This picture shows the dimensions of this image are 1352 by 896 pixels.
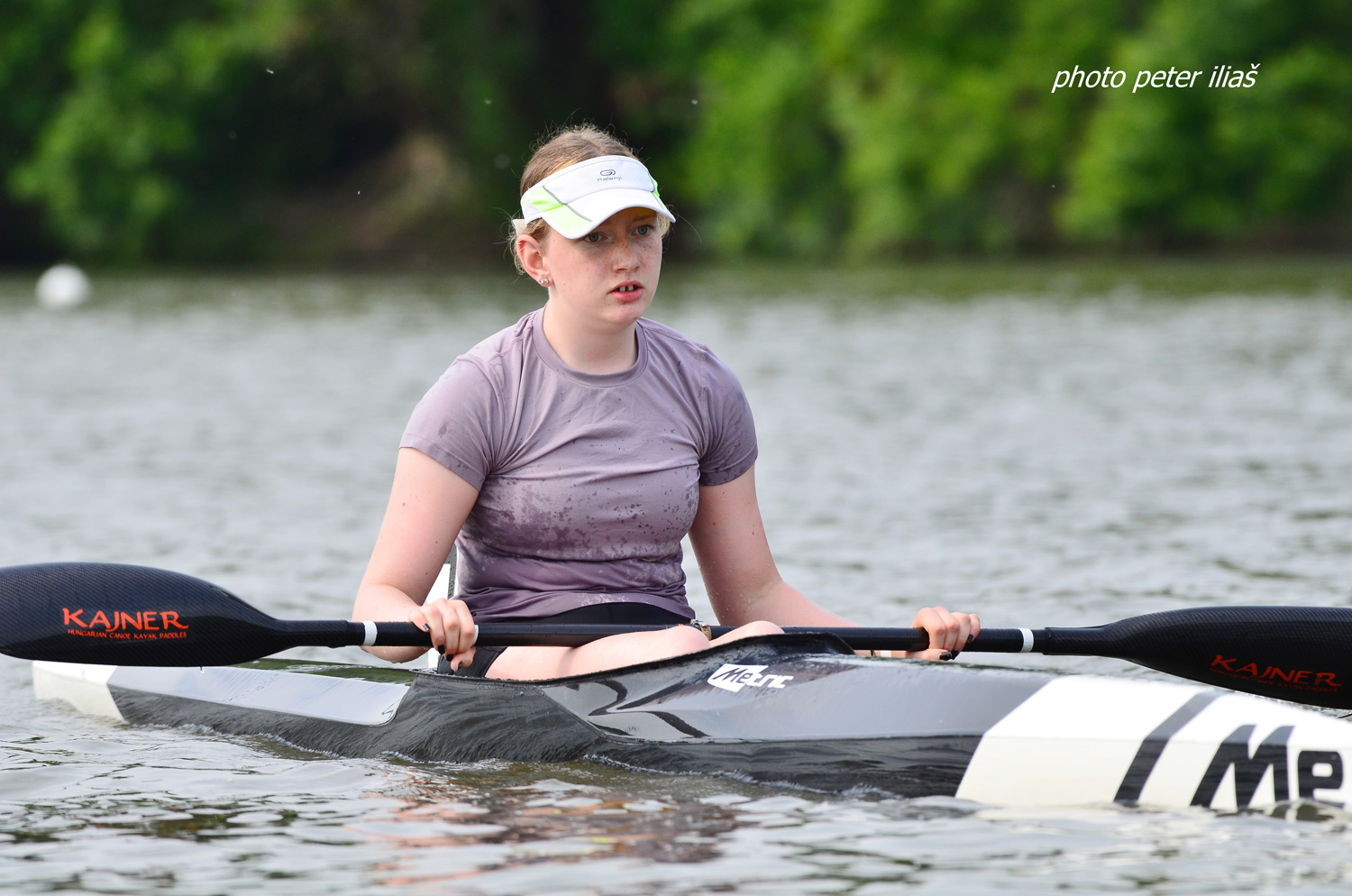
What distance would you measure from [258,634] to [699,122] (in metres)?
36.6

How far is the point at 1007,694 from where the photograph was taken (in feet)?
13.3

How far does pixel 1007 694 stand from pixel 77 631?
220 centimetres

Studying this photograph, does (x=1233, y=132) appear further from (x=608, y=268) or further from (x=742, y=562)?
(x=608, y=268)

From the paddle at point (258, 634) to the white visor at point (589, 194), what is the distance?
0.96 metres

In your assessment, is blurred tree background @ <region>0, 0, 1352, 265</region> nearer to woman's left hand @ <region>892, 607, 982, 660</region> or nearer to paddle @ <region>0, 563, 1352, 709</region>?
paddle @ <region>0, 563, 1352, 709</region>

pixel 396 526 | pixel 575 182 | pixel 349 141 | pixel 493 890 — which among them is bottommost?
pixel 493 890

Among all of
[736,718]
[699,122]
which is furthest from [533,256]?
[699,122]

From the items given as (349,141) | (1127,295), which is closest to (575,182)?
(1127,295)

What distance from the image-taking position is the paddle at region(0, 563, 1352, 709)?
4535mm

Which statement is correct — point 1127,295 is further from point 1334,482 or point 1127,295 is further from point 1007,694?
point 1007,694

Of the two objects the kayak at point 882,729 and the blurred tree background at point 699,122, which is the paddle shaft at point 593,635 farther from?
the blurred tree background at point 699,122

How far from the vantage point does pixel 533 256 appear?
438cm

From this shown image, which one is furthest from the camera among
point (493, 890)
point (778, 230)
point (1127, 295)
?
point (778, 230)

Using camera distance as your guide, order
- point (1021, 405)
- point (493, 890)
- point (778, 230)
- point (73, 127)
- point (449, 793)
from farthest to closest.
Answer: point (778, 230) → point (73, 127) → point (1021, 405) → point (449, 793) → point (493, 890)
